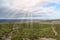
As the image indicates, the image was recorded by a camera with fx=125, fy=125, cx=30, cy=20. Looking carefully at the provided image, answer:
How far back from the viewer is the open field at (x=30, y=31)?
1.79 m

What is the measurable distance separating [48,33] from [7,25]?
0.60 metres

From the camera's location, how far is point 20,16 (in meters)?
1.82

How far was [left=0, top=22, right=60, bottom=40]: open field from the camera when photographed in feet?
5.89

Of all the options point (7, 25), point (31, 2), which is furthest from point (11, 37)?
point (31, 2)

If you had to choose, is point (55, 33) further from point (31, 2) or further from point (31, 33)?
point (31, 2)

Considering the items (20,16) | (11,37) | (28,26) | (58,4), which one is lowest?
(11,37)

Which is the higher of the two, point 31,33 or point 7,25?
point 7,25

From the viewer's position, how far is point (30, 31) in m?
1.81

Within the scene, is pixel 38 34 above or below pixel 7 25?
below

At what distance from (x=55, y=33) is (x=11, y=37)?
634 millimetres

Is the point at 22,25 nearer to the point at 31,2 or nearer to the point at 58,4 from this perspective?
the point at 31,2

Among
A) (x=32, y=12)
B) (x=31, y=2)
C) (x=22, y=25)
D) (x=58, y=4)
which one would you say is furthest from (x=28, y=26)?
(x=58, y=4)

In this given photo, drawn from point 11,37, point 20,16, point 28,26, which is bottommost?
point 11,37

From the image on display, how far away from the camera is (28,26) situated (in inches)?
71.6
